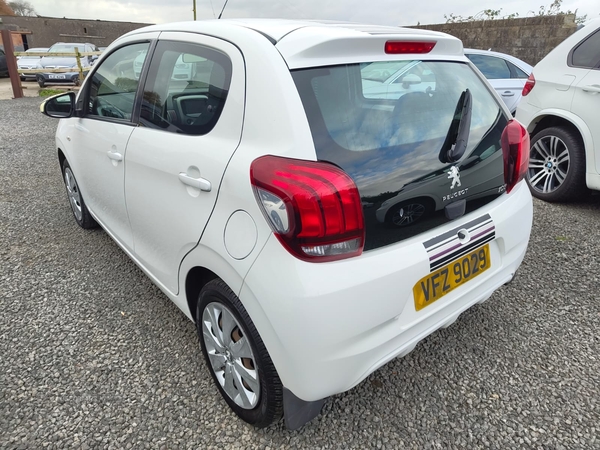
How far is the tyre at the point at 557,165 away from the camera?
159 inches

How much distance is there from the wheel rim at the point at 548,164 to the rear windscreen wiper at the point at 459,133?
2.82 meters

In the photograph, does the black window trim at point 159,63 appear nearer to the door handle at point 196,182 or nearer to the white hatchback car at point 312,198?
the white hatchback car at point 312,198

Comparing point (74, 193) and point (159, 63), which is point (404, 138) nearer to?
point (159, 63)

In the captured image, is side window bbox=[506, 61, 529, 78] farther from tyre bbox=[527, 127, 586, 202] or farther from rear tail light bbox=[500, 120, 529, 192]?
rear tail light bbox=[500, 120, 529, 192]

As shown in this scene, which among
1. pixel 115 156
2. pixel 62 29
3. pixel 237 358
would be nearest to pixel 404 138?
pixel 237 358

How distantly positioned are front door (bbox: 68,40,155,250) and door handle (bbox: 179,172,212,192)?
0.70 metres

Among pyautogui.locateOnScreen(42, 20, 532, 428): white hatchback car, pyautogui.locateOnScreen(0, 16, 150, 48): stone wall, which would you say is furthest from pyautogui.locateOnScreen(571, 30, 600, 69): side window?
pyautogui.locateOnScreen(0, 16, 150, 48): stone wall

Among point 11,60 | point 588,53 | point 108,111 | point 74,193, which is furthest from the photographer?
point 11,60

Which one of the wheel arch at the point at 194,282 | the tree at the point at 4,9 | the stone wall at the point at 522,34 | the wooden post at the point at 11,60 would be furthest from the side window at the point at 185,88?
the tree at the point at 4,9

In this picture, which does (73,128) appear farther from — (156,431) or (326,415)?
(326,415)

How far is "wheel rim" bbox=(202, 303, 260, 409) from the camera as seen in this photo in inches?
67.9

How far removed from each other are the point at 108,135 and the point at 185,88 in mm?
838

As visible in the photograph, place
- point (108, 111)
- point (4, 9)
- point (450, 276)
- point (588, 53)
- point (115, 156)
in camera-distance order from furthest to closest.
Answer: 1. point (4, 9)
2. point (588, 53)
3. point (108, 111)
4. point (115, 156)
5. point (450, 276)

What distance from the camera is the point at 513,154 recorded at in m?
2.03
